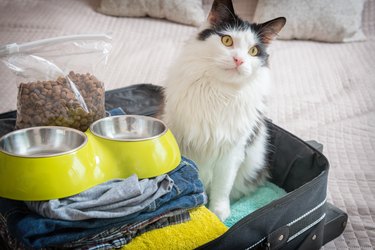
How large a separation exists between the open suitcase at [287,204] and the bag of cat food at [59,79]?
0.24 meters

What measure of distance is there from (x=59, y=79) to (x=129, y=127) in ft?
0.72

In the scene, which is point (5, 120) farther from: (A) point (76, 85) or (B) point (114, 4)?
(B) point (114, 4)

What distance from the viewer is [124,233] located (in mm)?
818

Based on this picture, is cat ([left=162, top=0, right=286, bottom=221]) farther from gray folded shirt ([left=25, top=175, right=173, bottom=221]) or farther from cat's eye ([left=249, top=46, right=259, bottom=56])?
gray folded shirt ([left=25, top=175, right=173, bottom=221])

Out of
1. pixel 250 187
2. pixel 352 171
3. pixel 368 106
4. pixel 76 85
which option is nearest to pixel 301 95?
pixel 368 106

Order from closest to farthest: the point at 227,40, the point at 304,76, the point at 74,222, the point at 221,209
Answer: the point at 74,222
the point at 227,40
the point at 221,209
the point at 304,76

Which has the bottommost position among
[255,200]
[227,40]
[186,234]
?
[255,200]

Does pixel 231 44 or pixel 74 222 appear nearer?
pixel 74 222

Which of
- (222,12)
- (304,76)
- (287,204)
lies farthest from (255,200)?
(304,76)

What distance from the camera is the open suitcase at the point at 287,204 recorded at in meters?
0.93

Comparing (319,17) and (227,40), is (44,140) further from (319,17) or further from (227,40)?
(319,17)

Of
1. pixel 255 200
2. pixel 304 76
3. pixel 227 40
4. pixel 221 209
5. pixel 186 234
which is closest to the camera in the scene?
pixel 186 234

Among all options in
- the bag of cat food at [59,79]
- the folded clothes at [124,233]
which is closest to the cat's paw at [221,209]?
the folded clothes at [124,233]

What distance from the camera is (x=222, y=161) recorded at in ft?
3.93
